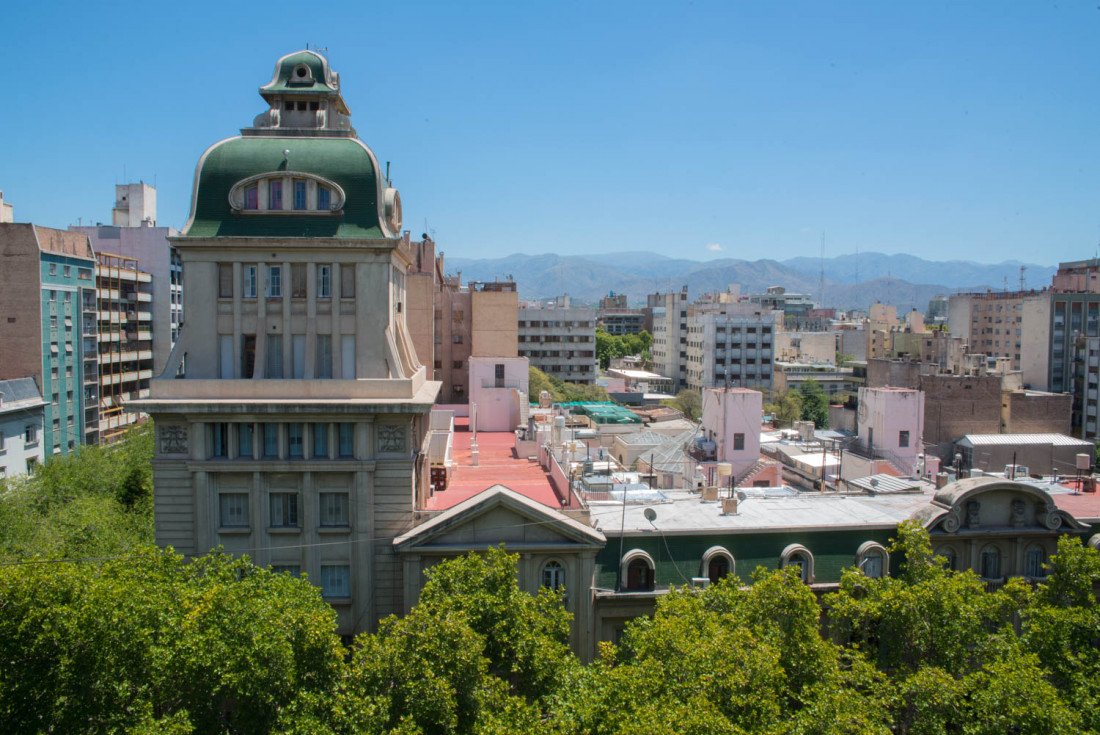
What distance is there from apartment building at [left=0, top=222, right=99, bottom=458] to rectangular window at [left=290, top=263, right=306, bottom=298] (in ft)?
171

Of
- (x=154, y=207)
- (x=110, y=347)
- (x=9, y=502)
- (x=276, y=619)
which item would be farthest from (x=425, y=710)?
(x=154, y=207)

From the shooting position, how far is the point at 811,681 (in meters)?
25.5

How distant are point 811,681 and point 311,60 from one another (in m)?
32.1

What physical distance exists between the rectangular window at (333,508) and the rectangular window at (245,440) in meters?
3.52

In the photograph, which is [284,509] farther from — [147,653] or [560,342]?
[560,342]

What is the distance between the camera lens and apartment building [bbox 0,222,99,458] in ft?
239

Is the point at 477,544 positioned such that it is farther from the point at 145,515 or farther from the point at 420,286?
the point at 420,286

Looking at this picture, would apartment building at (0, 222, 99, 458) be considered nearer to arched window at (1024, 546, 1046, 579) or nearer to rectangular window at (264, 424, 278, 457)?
rectangular window at (264, 424, 278, 457)

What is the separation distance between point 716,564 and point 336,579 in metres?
15.9

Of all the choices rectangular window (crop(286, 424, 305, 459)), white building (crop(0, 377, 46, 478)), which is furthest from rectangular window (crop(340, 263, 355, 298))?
white building (crop(0, 377, 46, 478))

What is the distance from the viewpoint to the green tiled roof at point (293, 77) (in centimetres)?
3563

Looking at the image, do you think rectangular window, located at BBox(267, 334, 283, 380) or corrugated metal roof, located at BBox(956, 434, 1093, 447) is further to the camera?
corrugated metal roof, located at BBox(956, 434, 1093, 447)

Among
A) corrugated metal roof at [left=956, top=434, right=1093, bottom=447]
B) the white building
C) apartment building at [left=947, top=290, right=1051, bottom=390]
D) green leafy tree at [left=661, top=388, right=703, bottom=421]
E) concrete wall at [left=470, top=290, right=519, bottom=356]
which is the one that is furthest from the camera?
apartment building at [left=947, top=290, right=1051, bottom=390]

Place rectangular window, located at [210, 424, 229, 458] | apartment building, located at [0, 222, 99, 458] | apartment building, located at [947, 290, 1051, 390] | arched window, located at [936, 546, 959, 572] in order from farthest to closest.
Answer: apartment building, located at [947, 290, 1051, 390]
apartment building, located at [0, 222, 99, 458]
arched window, located at [936, 546, 959, 572]
rectangular window, located at [210, 424, 229, 458]
